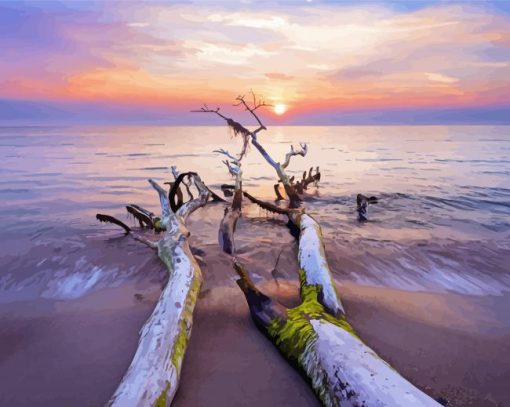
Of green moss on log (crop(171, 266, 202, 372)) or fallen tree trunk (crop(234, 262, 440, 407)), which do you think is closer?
fallen tree trunk (crop(234, 262, 440, 407))

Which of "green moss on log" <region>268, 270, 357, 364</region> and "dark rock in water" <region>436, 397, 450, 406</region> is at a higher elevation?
"green moss on log" <region>268, 270, 357, 364</region>

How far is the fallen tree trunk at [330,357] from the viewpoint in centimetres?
265

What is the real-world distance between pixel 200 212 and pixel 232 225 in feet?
11.9

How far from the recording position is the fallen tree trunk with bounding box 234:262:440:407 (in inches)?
104

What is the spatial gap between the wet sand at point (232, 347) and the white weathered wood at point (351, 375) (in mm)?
316

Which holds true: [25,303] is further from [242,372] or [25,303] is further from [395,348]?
[395,348]

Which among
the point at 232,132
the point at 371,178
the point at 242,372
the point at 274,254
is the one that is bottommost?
the point at 371,178

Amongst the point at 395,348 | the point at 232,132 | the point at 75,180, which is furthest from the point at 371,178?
the point at 395,348

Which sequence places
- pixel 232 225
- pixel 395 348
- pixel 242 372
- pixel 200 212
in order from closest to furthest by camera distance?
pixel 242 372, pixel 395 348, pixel 232 225, pixel 200 212

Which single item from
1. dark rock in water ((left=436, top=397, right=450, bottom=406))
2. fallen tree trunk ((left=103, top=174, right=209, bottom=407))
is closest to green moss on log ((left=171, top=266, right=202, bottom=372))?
fallen tree trunk ((left=103, top=174, right=209, bottom=407))

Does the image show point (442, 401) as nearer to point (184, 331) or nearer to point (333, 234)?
point (184, 331)

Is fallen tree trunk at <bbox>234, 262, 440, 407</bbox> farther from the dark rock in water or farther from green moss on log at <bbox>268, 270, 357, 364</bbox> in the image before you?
the dark rock in water

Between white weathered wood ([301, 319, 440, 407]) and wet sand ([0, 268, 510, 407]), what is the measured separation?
0.32m

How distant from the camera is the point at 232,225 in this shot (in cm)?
857
